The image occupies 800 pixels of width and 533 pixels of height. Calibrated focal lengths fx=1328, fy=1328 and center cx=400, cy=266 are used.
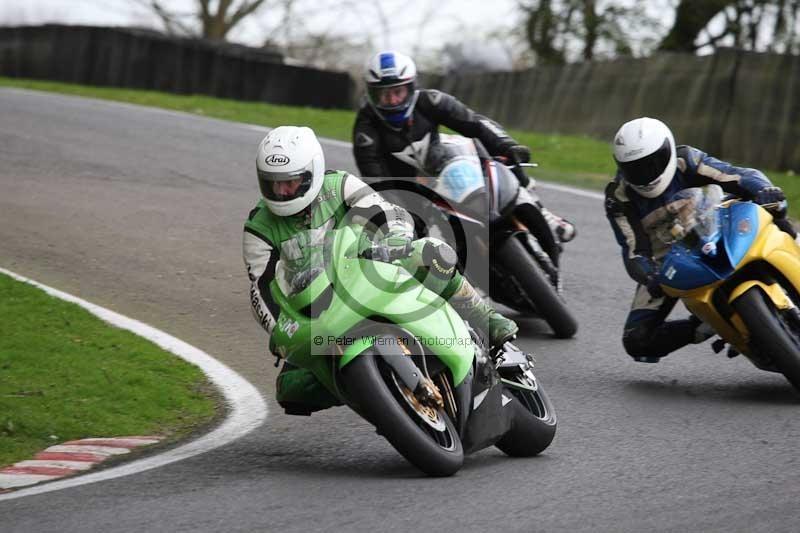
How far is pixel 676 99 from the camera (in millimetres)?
19297

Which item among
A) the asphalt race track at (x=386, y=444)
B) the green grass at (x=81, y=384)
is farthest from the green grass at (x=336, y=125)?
the green grass at (x=81, y=384)

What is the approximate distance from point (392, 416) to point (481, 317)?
1.05 meters

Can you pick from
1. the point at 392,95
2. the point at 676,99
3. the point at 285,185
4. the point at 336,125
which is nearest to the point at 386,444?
the point at 285,185

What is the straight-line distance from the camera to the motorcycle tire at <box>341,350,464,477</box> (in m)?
5.28

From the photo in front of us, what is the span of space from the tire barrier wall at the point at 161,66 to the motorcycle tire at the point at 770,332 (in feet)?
65.6

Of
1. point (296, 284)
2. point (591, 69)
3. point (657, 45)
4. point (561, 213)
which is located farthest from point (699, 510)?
point (657, 45)

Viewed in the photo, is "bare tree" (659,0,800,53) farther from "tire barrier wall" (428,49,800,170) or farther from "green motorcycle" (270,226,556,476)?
"green motorcycle" (270,226,556,476)

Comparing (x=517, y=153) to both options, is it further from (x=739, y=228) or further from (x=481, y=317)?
(x=481, y=317)

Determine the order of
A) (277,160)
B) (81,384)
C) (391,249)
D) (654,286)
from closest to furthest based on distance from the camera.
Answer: (391,249) < (277,160) < (81,384) < (654,286)

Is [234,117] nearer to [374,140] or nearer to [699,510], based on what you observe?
[374,140]

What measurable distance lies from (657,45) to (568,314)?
21.1 m

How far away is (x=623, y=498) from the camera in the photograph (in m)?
5.34

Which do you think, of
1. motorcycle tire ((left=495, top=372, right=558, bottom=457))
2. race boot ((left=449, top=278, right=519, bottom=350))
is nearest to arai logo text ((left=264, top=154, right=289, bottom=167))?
race boot ((left=449, top=278, right=519, bottom=350))

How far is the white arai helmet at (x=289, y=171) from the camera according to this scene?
5.96 m
